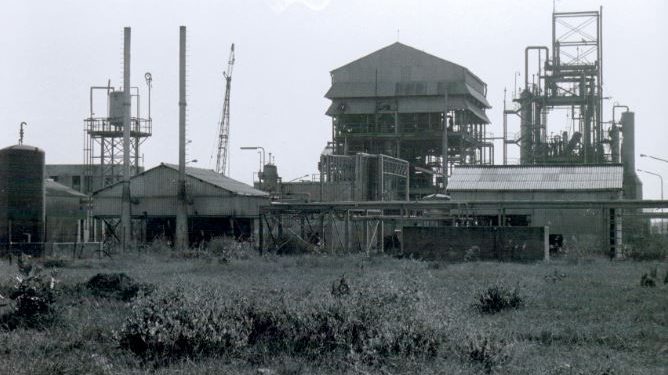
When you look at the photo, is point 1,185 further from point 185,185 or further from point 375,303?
point 375,303

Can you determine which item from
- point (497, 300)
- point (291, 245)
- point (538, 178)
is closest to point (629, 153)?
point (538, 178)

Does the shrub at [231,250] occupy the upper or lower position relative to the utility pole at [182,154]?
lower

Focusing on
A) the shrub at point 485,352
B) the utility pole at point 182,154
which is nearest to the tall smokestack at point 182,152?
the utility pole at point 182,154

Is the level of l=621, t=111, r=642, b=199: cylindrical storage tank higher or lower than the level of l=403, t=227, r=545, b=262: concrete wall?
higher

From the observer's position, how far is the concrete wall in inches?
1462

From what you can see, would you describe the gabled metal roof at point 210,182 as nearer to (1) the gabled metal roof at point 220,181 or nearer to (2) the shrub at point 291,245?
(1) the gabled metal roof at point 220,181

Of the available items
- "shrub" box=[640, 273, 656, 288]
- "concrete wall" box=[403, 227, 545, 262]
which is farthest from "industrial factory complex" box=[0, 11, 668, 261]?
"shrub" box=[640, 273, 656, 288]

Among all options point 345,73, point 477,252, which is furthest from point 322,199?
point 345,73

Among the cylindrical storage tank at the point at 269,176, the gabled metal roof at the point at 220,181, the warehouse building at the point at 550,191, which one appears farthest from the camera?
the cylindrical storage tank at the point at 269,176

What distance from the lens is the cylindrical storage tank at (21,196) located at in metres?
37.8

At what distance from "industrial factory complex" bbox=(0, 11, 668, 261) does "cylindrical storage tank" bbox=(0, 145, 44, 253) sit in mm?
63

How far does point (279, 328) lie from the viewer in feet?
44.6

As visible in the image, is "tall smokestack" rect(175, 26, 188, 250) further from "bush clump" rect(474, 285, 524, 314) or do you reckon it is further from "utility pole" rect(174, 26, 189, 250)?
"bush clump" rect(474, 285, 524, 314)

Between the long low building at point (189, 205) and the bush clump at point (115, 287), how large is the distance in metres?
34.6
